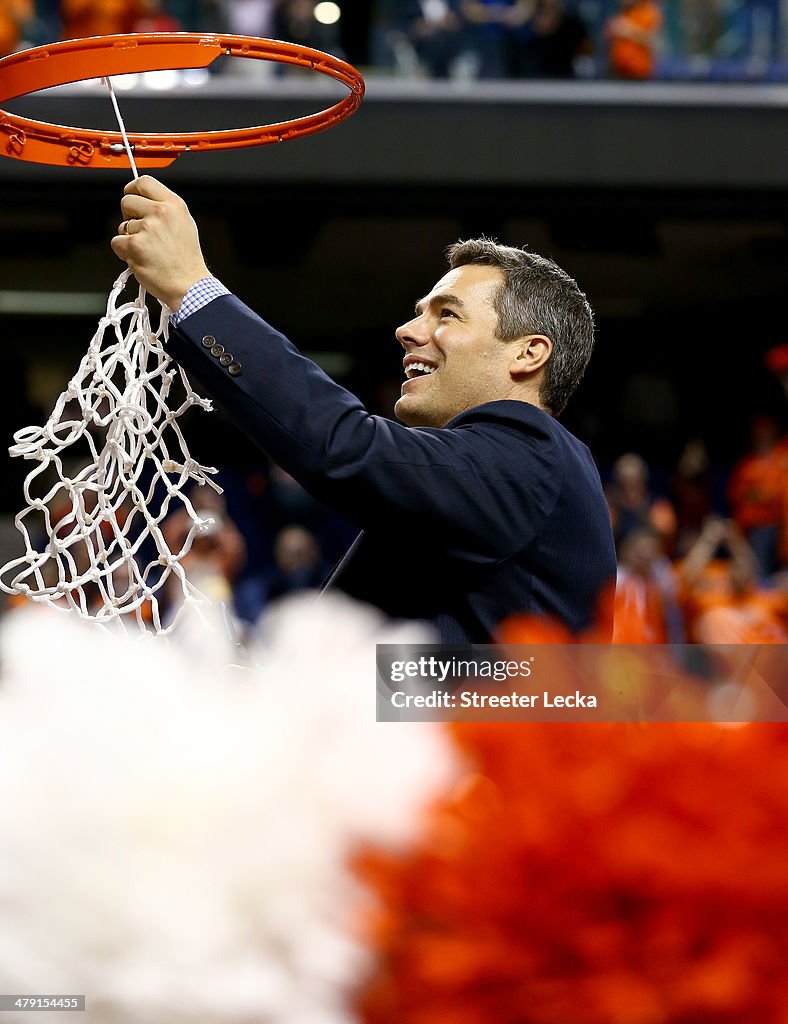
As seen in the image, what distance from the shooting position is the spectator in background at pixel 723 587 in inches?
172

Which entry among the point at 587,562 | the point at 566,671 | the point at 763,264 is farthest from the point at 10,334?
the point at 566,671

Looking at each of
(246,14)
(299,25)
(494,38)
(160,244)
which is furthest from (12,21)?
(160,244)

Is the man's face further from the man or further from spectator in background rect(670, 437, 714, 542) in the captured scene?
spectator in background rect(670, 437, 714, 542)

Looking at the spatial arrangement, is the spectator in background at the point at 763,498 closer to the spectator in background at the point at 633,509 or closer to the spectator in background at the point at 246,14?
the spectator in background at the point at 633,509

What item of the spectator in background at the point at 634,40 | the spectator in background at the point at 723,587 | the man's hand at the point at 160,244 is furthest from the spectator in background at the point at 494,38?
the man's hand at the point at 160,244

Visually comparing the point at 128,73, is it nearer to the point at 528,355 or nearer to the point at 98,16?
the point at 528,355

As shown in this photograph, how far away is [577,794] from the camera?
1.75 ft

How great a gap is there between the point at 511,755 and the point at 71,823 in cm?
18

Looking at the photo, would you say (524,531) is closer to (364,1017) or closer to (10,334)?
(364,1017)

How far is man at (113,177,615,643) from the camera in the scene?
1.15 m

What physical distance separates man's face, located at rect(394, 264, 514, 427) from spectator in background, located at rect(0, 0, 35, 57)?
5359 mm

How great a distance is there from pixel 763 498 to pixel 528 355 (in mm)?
4937

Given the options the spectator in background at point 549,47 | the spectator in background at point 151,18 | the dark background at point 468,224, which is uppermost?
the spectator in background at point 151,18

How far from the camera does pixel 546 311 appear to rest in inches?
63.0
